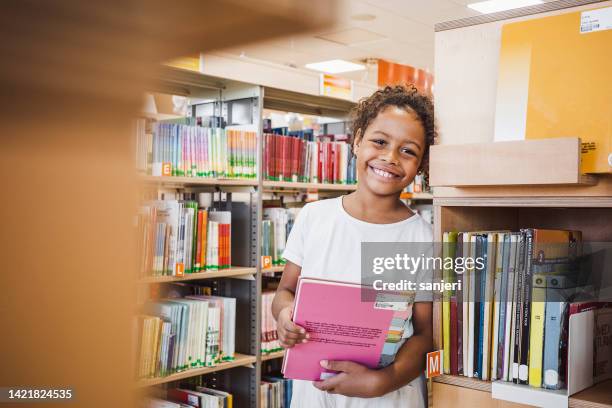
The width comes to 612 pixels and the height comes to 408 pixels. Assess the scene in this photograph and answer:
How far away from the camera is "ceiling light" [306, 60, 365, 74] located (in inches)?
333

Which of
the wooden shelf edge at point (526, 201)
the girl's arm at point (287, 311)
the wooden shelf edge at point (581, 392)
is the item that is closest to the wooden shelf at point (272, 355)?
the girl's arm at point (287, 311)

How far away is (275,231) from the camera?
339cm

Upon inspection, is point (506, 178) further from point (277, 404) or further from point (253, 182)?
point (277, 404)

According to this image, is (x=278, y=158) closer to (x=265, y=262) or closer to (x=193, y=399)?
(x=265, y=262)

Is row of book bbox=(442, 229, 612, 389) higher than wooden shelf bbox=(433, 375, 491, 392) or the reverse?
higher

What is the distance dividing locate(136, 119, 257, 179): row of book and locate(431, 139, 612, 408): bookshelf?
1.60 meters

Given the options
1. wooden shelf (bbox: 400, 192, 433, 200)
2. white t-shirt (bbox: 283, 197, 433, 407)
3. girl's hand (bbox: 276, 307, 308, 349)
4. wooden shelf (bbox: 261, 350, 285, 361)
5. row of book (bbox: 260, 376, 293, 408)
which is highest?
wooden shelf (bbox: 400, 192, 433, 200)

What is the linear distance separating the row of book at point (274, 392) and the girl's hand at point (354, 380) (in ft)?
6.23

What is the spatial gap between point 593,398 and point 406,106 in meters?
0.92

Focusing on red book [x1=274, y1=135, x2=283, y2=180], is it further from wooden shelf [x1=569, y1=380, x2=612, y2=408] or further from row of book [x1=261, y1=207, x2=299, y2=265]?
wooden shelf [x1=569, y1=380, x2=612, y2=408]

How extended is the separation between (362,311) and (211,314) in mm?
1712

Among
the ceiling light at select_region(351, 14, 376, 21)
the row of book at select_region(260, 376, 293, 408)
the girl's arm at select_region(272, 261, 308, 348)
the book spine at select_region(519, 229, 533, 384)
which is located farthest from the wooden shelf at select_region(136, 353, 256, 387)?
the ceiling light at select_region(351, 14, 376, 21)

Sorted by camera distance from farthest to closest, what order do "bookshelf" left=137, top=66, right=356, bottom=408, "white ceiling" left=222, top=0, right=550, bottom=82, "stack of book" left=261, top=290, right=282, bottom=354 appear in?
"white ceiling" left=222, top=0, right=550, bottom=82 < "stack of book" left=261, top=290, right=282, bottom=354 < "bookshelf" left=137, top=66, right=356, bottom=408

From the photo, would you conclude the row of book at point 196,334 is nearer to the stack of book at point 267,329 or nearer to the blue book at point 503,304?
the stack of book at point 267,329
